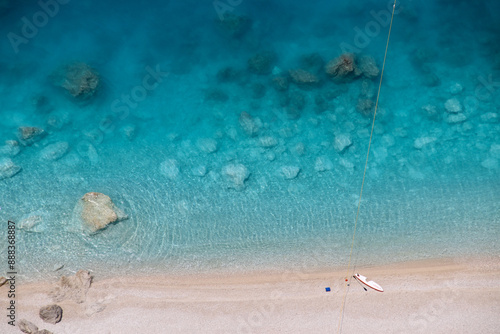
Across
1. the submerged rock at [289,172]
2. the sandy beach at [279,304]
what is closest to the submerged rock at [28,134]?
the sandy beach at [279,304]

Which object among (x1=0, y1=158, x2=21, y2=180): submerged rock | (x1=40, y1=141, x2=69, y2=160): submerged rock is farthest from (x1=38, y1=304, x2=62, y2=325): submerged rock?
(x1=40, y1=141, x2=69, y2=160): submerged rock

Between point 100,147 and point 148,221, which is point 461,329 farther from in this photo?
point 100,147

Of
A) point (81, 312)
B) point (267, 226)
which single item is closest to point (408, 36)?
point (267, 226)

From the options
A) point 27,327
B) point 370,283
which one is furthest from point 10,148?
point 370,283

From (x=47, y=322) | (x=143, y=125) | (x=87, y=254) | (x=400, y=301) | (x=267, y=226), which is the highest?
(x=143, y=125)

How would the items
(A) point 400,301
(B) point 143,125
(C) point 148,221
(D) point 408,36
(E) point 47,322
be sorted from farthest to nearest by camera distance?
(D) point 408,36 → (B) point 143,125 → (C) point 148,221 → (A) point 400,301 → (E) point 47,322

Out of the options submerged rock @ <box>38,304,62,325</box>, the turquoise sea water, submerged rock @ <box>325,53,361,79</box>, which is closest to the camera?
submerged rock @ <box>38,304,62,325</box>

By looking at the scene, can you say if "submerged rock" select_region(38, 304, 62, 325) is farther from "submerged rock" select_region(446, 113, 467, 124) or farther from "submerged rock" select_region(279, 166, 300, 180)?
"submerged rock" select_region(446, 113, 467, 124)
